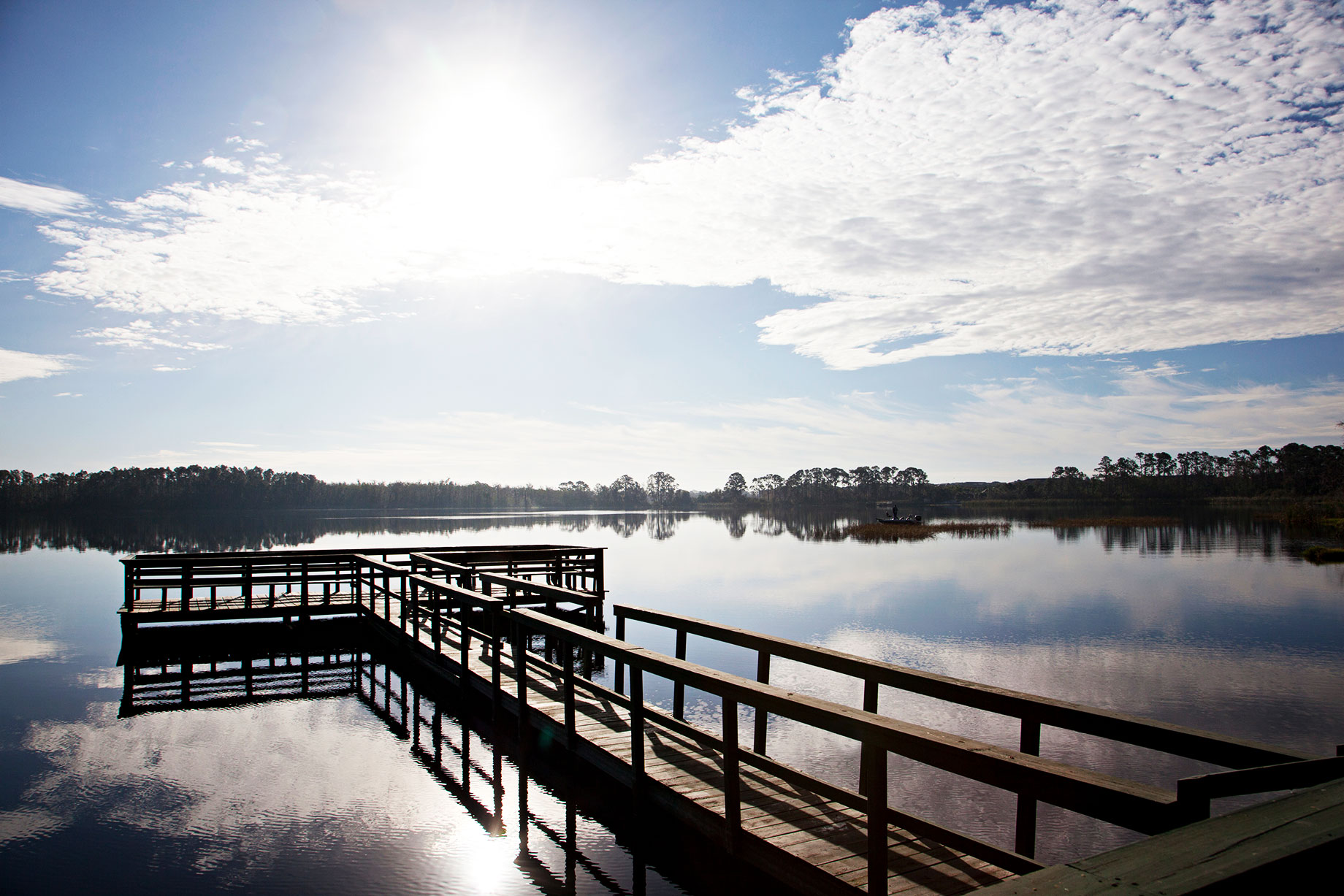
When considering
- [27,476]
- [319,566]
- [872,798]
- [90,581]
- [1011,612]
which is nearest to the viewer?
[872,798]

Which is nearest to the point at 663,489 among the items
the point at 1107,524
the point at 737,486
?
the point at 737,486

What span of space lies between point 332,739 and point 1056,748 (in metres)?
9.29

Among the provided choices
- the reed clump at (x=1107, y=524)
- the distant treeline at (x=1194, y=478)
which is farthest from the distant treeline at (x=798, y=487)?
the reed clump at (x=1107, y=524)

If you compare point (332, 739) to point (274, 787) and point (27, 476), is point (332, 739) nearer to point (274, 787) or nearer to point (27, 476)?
point (274, 787)

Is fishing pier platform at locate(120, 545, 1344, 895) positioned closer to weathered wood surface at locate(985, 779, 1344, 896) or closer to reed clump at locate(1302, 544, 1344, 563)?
weathered wood surface at locate(985, 779, 1344, 896)

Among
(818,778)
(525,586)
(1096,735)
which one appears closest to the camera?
(1096,735)

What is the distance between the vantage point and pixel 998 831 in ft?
22.6

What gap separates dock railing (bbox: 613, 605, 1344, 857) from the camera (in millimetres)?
1882

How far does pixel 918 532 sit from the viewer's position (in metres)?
52.0

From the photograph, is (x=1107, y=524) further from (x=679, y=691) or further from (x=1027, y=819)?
(x=1027, y=819)

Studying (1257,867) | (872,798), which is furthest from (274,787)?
(1257,867)

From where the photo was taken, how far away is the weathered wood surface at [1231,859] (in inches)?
47.9

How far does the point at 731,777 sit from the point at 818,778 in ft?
10.0

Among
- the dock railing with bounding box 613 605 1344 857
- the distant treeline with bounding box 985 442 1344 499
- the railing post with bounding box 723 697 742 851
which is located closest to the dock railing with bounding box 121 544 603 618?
the dock railing with bounding box 613 605 1344 857
